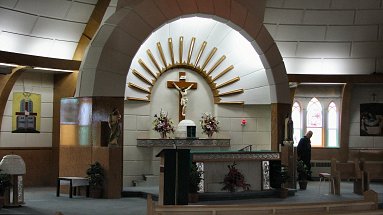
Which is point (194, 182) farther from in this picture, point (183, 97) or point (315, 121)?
point (315, 121)

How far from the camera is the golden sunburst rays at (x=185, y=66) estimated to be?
1705 centimetres

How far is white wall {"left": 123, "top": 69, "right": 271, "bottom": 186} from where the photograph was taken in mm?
16969

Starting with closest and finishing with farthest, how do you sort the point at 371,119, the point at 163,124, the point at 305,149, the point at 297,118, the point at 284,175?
the point at 284,175, the point at 163,124, the point at 305,149, the point at 371,119, the point at 297,118

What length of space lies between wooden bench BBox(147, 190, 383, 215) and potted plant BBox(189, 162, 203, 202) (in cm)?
577

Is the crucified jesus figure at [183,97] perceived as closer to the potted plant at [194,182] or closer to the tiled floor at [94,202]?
the tiled floor at [94,202]

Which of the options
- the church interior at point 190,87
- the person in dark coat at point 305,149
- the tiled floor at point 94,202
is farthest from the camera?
the person in dark coat at point 305,149

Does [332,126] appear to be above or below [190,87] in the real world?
below

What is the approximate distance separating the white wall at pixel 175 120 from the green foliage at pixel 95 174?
2347mm

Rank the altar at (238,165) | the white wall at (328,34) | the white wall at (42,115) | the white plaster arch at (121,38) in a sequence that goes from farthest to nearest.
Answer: the white wall at (328,34) → the white wall at (42,115) → the white plaster arch at (121,38) → the altar at (238,165)

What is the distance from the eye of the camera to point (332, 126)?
2009 centimetres

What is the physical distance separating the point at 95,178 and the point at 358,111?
30.1 feet

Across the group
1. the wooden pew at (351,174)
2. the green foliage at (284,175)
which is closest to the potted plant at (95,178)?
the green foliage at (284,175)

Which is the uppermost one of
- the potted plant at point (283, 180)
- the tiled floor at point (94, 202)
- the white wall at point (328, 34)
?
the white wall at point (328, 34)

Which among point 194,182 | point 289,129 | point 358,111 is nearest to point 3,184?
point 194,182
